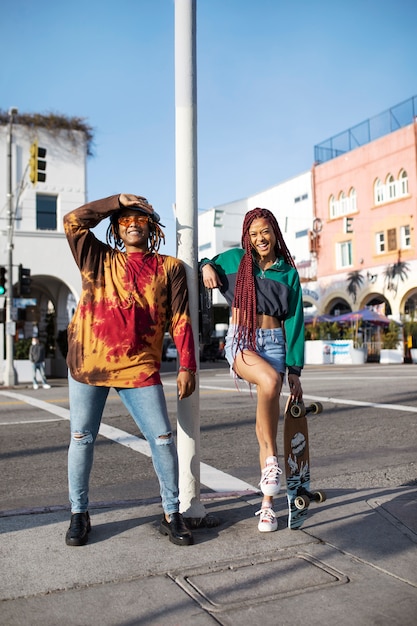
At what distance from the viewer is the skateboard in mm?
3502

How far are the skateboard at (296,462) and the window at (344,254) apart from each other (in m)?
33.7

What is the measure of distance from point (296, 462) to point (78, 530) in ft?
3.97

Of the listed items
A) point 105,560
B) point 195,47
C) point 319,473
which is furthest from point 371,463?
point 195,47

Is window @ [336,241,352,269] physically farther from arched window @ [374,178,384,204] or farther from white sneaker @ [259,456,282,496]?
white sneaker @ [259,456,282,496]

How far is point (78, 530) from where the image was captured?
3.33 meters

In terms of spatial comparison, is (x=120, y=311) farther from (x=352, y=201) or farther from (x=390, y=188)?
(x=352, y=201)

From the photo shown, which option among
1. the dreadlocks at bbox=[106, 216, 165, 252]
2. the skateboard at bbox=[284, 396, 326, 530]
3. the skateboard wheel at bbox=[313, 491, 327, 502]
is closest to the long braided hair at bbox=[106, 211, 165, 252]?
the dreadlocks at bbox=[106, 216, 165, 252]

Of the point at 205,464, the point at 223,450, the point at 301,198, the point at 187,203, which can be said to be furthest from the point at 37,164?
the point at 301,198

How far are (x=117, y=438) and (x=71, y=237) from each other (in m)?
4.56

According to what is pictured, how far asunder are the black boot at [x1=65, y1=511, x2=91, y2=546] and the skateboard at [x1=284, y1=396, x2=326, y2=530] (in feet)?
3.54

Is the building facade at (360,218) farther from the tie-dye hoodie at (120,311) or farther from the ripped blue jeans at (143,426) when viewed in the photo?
the ripped blue jeans at (143,426)

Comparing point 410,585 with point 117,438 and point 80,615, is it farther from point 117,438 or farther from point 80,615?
point 117,438

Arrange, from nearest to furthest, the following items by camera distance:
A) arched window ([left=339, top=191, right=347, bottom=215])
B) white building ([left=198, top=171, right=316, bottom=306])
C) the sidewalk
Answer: the sidewalk, arched window ([left=339, top=191, right=347, bottom=215]), white building ([left=198, top=171, right=316, bottom=306])

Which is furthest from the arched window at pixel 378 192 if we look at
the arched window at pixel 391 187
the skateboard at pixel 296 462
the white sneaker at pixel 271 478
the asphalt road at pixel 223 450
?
the white sneaker at pixel 271 478
